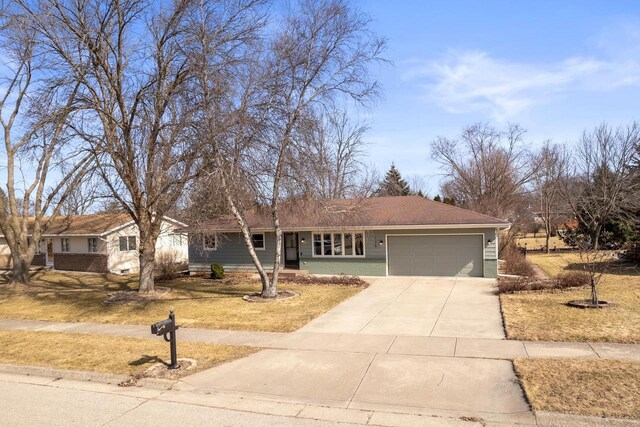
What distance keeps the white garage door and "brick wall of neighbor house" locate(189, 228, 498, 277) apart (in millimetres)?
335

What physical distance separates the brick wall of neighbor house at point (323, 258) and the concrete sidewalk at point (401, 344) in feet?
36.4

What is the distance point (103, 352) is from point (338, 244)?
14.4 m

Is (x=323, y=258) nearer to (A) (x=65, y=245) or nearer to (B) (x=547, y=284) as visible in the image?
(B) (x=547, y=284)

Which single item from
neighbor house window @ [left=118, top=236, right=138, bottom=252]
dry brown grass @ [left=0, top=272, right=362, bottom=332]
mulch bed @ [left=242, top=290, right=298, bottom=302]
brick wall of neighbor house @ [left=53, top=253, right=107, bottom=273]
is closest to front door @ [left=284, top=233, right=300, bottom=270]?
dry brown grass @ [left=0, top=272, right=362, bottom=332]

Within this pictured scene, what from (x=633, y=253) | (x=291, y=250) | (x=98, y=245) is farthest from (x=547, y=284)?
(x=98, y=245)

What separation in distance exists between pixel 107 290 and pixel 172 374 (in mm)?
14109

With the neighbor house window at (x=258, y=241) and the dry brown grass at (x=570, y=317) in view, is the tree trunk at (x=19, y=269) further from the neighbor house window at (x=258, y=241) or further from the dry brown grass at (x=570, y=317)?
the dry brown grass at (x=570, y=317)

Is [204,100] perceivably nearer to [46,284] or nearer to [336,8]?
[336,8]

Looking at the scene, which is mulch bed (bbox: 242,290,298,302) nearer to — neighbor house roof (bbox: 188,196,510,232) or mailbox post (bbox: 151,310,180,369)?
neighbor house roof (bbox: 188,196,510,232)

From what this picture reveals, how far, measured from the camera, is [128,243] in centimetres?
3069

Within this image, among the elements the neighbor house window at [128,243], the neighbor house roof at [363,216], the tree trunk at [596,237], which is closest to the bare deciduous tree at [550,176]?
the tree trunk at [596,237]

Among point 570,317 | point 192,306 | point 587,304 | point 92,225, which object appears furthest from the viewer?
point 92,225

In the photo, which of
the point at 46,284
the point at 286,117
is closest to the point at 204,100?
the point at 286,117

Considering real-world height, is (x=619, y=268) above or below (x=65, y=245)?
below
